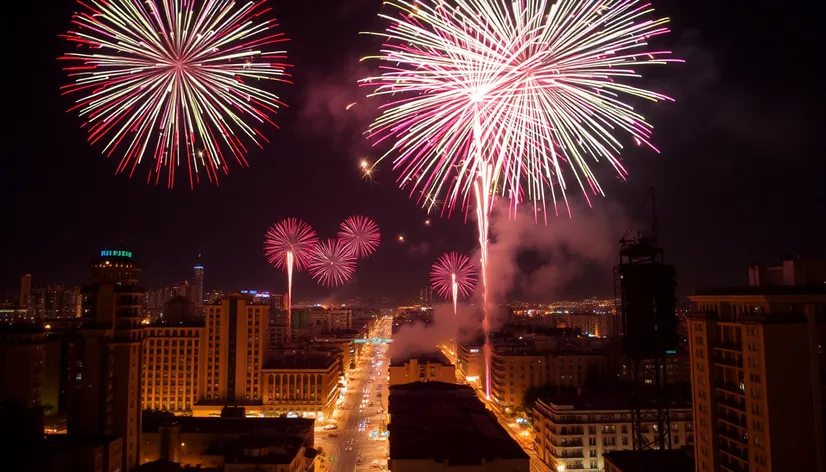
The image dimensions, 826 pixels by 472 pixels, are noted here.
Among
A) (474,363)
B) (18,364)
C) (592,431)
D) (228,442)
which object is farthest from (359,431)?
(18,364)

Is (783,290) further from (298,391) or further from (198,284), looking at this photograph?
(198,284)

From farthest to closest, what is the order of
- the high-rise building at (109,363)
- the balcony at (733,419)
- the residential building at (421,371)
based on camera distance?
the residential building at (421,371) < the high-rise building at (109,363) < the balcony at (733,419)

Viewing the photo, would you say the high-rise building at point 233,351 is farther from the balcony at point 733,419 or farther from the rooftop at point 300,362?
the balcony at point 733,419

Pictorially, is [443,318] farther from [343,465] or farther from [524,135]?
[524,135]

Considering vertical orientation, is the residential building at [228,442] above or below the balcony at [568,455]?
above

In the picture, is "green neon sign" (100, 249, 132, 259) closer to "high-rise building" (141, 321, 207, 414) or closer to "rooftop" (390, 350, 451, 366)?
"high-rise building" (141, 321, 207, 414)

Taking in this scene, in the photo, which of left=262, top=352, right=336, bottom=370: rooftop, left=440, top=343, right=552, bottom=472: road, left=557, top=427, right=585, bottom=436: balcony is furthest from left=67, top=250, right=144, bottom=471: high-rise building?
left=557, top=427, right=585, bottom=436: balcony

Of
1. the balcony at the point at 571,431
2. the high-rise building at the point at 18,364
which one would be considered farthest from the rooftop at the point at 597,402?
the high-rise building at the point at 18,364
